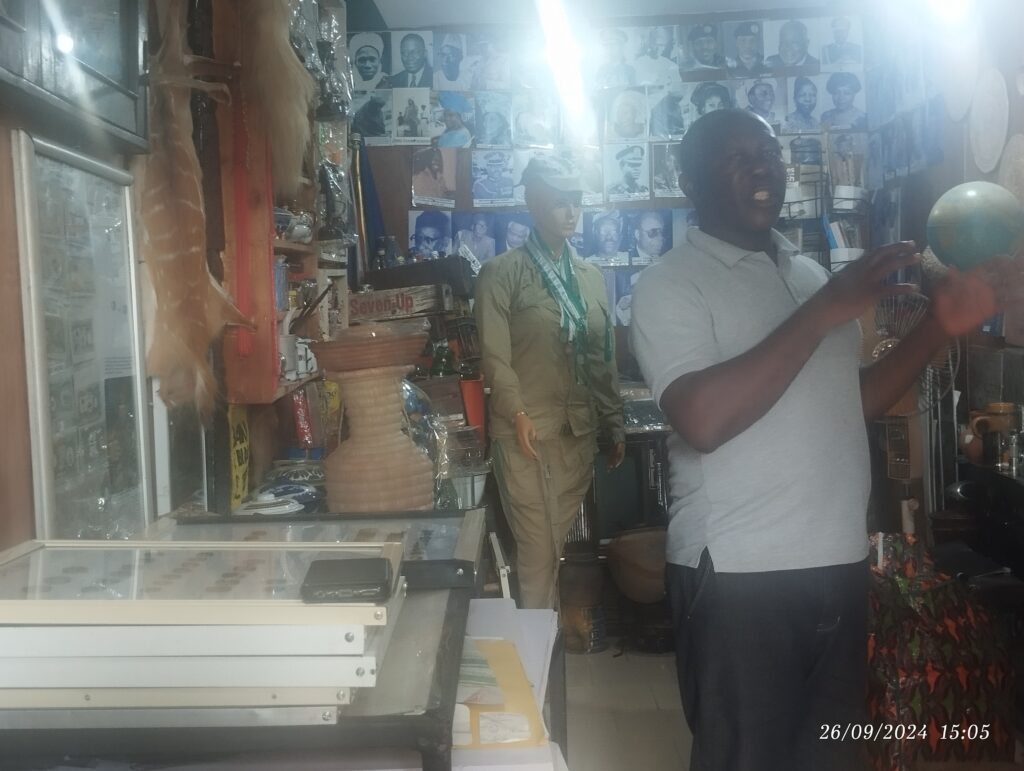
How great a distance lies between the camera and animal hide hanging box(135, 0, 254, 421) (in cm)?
173

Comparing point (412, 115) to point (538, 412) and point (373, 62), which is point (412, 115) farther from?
point (538, 412)

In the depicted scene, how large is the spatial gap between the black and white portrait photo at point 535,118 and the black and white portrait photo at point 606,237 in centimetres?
44

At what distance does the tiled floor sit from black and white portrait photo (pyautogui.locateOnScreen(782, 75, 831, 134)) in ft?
8.72

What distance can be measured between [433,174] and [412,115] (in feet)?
1.02

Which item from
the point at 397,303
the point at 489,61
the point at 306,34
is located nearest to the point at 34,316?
the point at 306,34

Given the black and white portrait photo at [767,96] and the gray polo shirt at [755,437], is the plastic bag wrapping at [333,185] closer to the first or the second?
the gray polo shirt at [755,437]

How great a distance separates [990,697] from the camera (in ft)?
8.36

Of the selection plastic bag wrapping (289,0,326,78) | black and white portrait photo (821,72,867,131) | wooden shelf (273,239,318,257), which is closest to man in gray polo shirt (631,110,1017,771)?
wooden shelf (273,239,318,257)

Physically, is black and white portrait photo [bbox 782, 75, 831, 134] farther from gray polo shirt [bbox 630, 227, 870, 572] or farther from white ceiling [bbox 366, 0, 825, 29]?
gray polo shirt [bbox 630, 227, 870, 572]

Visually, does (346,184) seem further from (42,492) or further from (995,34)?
(995,34)

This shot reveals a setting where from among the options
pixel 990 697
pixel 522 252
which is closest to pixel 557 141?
pixel 522 252

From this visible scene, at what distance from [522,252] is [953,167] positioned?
169 centimetres

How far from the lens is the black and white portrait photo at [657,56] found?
4.82 m

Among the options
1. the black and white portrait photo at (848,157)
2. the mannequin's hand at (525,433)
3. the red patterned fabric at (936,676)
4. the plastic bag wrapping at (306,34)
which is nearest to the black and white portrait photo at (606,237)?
the black and white portrait photo at (848,157)
